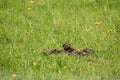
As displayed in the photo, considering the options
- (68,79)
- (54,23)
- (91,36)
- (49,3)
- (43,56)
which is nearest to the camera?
(68,79)

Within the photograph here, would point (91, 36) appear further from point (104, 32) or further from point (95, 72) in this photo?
point (95, 72)

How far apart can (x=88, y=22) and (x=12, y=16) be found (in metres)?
1.70

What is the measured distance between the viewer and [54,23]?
7.58 meters

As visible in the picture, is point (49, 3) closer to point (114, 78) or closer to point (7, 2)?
point (7, 2)

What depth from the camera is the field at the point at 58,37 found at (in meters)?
5.84

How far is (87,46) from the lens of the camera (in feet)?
21.9

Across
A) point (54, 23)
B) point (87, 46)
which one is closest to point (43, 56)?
point (87, 46)

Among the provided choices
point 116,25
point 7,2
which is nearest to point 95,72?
→ point 116,25

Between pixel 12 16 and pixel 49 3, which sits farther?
pixel 49 3

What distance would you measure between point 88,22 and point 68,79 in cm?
237

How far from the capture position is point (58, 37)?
705 cm

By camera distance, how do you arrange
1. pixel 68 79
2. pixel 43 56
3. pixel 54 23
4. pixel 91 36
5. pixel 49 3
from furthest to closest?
pixel 49 3 → pixel 54 23 → pixel 91 36 → pixel 43 56 → pixel 68 79

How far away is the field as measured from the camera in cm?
584

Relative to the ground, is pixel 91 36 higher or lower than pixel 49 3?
lower
